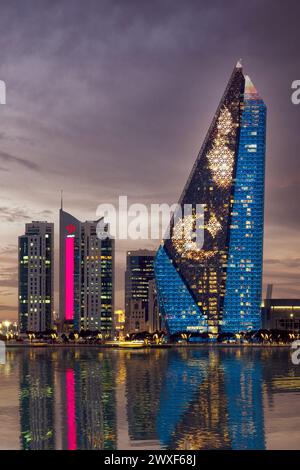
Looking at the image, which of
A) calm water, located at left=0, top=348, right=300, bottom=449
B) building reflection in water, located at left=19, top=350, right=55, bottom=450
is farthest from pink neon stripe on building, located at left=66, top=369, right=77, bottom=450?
building reflection in water, located at left=19, top=350, right=55, bottom=450

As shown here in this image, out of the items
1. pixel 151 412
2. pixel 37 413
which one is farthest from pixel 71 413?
pixel 151 412

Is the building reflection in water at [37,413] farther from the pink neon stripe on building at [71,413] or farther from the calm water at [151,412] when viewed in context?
the pink neon stripe on building at [71,413]

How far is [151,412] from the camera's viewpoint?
53.0 m

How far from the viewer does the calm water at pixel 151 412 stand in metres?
41.1

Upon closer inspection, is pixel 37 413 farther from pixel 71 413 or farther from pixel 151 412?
pixel 151 412

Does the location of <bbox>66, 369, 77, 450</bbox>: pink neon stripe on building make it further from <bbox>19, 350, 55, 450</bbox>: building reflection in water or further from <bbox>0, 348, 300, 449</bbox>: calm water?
<bbox>19, 350, 55, 450</bbox>: building reflection in water

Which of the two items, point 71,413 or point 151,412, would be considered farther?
point 151,412

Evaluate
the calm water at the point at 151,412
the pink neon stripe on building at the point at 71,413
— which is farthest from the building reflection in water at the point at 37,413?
the pink neon stripe on building at the point at 71,413

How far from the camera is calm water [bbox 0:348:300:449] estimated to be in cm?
4110
